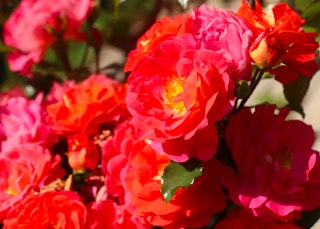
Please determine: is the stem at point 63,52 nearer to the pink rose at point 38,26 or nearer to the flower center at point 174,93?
the pink rose at point 38,26

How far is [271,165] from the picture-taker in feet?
2.19

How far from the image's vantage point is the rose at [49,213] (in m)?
0.72

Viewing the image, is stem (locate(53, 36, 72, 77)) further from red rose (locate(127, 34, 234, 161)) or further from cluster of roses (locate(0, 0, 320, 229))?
red rose (locate(127, 34, 234, 161))

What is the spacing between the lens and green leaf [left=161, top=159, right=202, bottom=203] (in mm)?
639

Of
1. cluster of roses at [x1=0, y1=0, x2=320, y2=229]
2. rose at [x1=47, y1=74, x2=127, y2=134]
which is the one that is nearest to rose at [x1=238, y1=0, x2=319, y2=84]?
cluster of roses at [x1=0, y1=0, x2=320, y2=229]

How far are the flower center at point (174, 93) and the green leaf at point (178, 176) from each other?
0.05 metres

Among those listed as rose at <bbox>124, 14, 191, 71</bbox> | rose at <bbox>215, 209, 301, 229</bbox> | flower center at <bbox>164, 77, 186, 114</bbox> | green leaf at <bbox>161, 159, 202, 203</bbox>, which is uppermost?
rose at <bbox>124, 14, 191, 71</bbox>

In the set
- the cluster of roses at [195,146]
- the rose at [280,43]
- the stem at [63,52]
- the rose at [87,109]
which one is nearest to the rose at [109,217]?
the cluster of roses at [195,146]

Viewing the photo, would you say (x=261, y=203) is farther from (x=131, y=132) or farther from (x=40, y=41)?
(x=40, y=41)

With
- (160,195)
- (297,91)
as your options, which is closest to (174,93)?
(160,195)

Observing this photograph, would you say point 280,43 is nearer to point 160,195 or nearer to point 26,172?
point 160,195

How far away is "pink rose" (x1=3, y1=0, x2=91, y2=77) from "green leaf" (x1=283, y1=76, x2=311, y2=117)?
0.37 meters

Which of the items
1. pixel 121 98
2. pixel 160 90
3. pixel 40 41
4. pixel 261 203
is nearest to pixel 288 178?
pixel 261 203

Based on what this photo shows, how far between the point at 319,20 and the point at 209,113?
34cm
